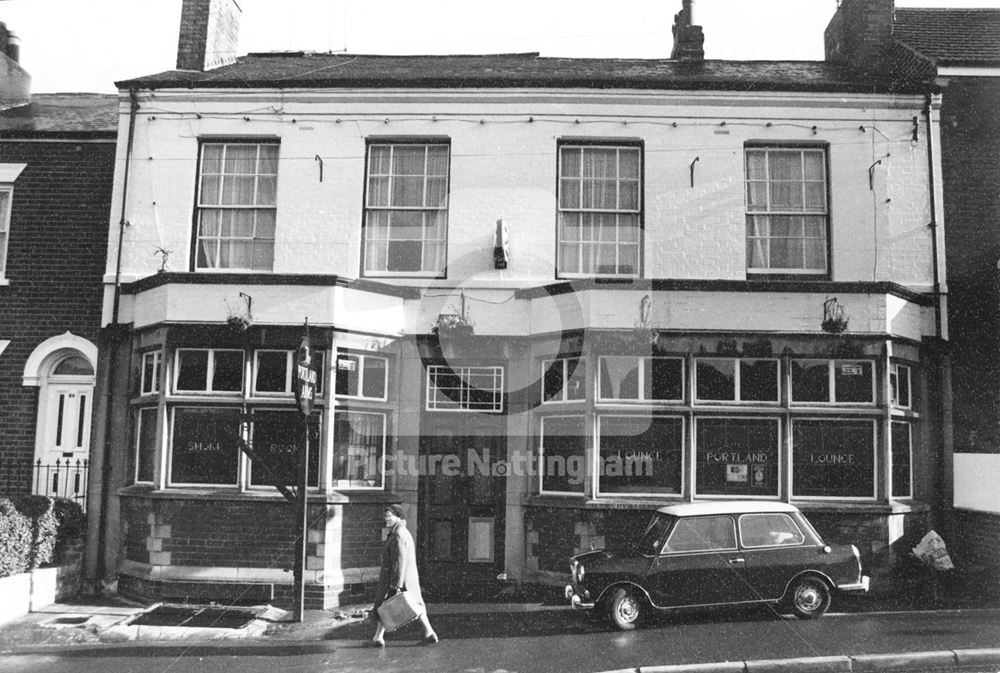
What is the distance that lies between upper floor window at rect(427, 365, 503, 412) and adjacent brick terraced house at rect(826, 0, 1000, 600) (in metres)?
6.61

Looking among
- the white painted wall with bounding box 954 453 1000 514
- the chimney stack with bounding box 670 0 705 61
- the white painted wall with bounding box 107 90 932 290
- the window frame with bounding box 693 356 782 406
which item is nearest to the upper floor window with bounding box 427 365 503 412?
the white painted wall with bounding box 107 90 932 290

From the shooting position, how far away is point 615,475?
11.8 metres

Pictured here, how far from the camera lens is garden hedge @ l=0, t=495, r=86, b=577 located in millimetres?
10586

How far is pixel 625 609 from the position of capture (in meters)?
9.55

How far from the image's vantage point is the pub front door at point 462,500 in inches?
488

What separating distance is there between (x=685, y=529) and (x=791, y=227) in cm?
553

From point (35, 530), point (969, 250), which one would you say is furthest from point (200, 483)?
point (969, 250)

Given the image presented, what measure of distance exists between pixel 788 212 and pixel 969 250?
9.15 ft

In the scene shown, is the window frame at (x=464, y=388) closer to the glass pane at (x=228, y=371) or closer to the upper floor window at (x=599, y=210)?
the upper floor window at (x=599, y=210)

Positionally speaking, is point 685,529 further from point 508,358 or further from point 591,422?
point 508,358

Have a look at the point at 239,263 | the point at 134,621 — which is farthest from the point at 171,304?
the point at 134,621

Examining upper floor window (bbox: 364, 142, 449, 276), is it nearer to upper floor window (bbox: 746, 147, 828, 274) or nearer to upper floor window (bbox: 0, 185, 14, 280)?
upper floor window (bbox: 746, 147, 828, 274)

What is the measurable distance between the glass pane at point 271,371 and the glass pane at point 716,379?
5866 millimetres

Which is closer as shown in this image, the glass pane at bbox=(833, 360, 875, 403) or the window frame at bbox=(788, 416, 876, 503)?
the window frame at bbox=(788, 416, 876, 503)
